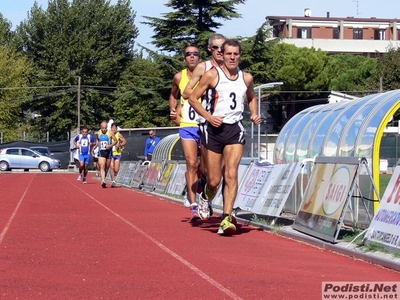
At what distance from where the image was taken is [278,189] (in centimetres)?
1159

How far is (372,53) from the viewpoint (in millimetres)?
112688

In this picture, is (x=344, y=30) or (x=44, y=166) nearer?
(x=44, y=166)

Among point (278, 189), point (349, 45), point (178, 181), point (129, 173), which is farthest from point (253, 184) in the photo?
point (349, 45)

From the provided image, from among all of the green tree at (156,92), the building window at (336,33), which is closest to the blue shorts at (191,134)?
the green tree at (156,92)

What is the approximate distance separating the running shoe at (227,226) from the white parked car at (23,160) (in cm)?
4751

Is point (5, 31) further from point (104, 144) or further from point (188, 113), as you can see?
point (188, 113)

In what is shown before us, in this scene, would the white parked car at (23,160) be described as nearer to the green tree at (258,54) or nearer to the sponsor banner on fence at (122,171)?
the green tree at (258,54)

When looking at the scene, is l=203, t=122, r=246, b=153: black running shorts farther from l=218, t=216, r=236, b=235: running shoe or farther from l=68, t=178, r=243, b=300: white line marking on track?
l=68, t=178, r=243, b=300: white line marking on track

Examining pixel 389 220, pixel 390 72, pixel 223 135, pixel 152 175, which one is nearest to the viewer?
pixel 389 220

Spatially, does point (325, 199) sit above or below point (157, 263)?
above

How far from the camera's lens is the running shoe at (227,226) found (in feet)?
32.7

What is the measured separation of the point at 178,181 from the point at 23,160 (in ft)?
128

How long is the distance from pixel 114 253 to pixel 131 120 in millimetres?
67153

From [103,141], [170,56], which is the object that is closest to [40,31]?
[170,56]
